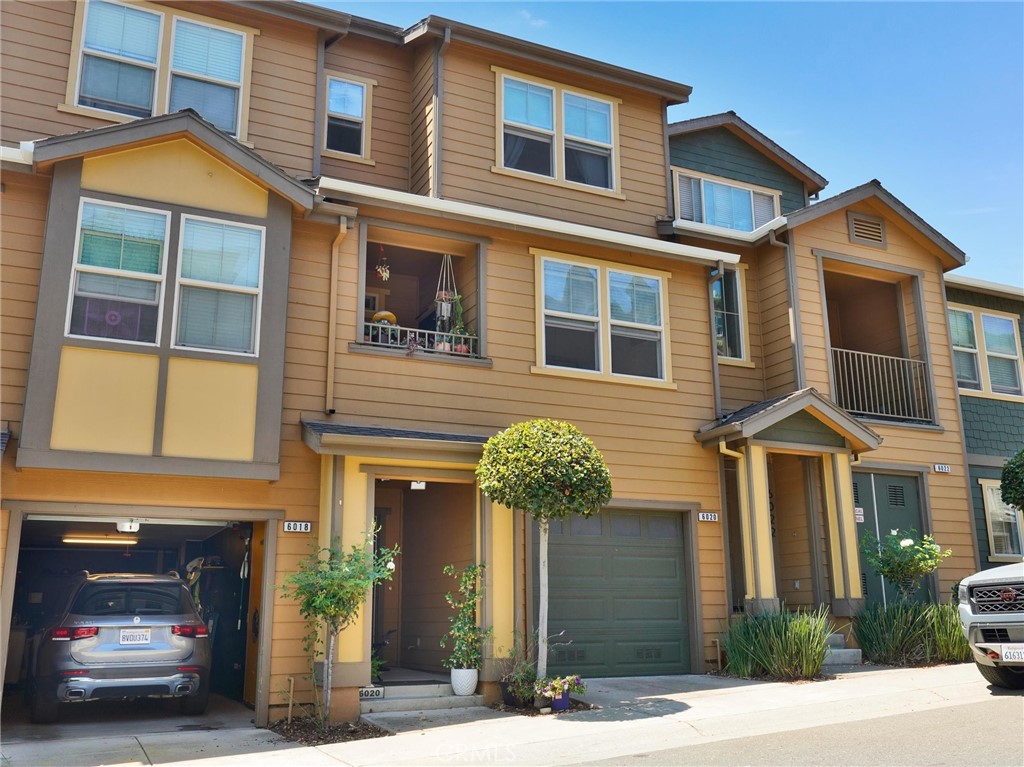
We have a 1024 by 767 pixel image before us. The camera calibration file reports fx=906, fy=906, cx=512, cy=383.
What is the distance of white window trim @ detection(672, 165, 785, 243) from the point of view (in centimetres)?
1412

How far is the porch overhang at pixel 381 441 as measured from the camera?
9922mm

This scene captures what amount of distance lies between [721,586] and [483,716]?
4447mm

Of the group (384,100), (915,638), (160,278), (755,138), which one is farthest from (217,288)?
(755,138)

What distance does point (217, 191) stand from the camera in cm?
1027

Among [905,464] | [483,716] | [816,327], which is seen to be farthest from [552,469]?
[905,464]

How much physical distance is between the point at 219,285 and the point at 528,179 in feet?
17.0

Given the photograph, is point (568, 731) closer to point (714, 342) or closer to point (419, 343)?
point (419, 343)

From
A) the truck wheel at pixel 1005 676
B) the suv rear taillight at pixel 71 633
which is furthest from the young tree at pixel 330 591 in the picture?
the truck wheel at pixel 1005 676

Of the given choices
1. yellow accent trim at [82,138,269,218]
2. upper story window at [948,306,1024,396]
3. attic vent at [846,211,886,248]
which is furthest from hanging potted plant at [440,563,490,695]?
upper story window at [948,306,1024,396]

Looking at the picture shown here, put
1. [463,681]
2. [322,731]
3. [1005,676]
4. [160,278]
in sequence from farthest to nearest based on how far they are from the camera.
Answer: [463,681] → [160,278] → [1005,676] → [322,731]

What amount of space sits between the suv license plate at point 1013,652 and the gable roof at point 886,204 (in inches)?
287

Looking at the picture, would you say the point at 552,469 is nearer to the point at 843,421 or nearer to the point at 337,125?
the point at 843,421

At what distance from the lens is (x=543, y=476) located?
9688mm

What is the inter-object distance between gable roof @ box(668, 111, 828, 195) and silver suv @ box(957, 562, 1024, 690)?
944 centimetres
